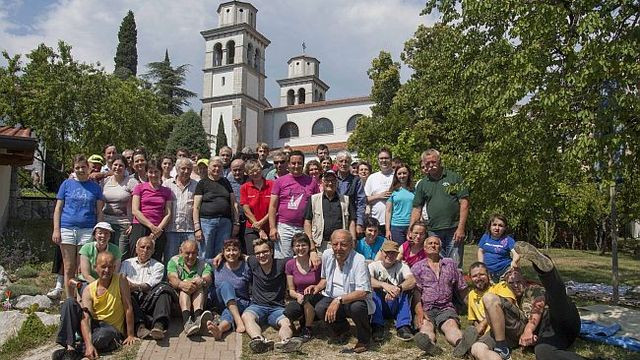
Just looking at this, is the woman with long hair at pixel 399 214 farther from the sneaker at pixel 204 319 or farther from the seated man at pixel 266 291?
the sneaker at pixel 204 319

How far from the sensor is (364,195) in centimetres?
650

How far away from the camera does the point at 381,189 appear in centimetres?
684

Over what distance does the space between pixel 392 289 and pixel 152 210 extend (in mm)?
2966

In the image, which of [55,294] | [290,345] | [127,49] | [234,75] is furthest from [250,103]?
[290,345]

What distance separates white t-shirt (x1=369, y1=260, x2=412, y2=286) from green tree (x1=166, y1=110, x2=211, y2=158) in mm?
32933

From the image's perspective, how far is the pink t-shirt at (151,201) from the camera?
6.12 metres

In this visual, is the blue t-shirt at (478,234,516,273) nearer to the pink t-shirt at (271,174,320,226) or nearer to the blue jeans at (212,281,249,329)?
the pink t-shirt at (271,174,320,226)

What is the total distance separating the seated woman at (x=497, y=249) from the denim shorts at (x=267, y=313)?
264 cm

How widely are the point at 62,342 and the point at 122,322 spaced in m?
0.59

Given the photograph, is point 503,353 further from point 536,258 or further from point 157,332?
point 157,332

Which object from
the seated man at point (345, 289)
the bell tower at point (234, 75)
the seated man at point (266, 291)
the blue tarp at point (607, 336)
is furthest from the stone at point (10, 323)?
the bell tower at point (234, 75)

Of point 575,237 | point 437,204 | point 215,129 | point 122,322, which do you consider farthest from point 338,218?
point 215,129

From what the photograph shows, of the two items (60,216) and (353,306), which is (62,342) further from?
(353,306)

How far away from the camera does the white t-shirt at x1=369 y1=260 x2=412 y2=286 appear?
561 centimetres
